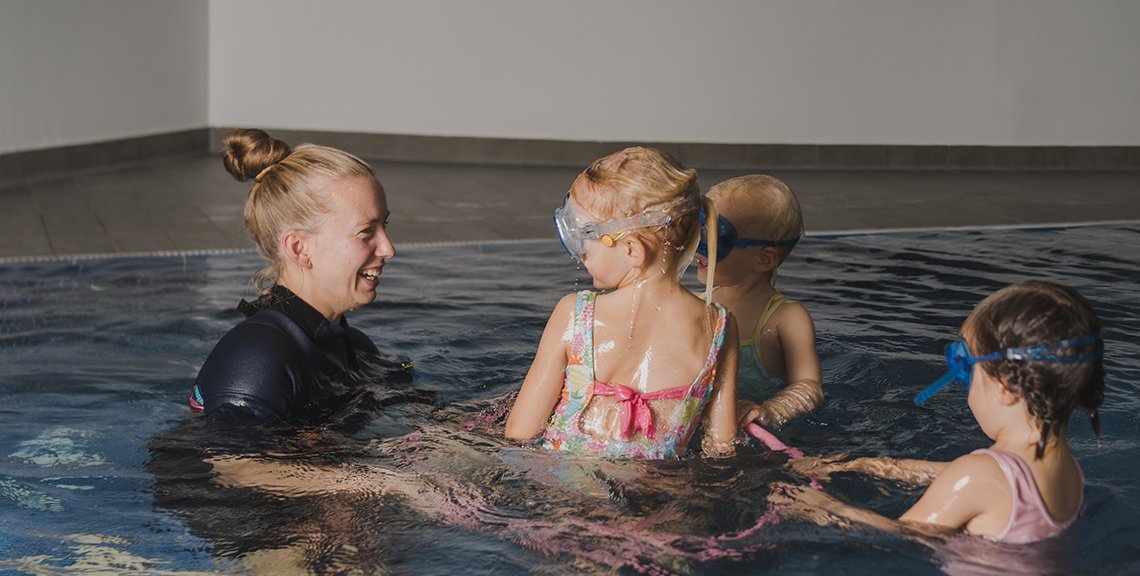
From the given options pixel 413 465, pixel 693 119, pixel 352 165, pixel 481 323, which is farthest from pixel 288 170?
pixel 693 119

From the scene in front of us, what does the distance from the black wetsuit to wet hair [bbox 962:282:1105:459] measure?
1809 mm

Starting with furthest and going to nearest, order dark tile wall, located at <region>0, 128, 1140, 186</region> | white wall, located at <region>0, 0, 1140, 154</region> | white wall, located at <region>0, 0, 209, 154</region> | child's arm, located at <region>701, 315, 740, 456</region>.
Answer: white wall, located at <region>0, 0, 1140, 154</region>
dark tile wall, located at <region>0, 128, 1140, 186</region>
white wall, located at <region>0, 0, 209, 154</region>
child's arm, located at <region>701, 315, 740, 456</region>

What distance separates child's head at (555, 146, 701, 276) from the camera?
3283mm

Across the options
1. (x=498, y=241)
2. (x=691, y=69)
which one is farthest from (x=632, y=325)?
Result: (x=691, y=69)

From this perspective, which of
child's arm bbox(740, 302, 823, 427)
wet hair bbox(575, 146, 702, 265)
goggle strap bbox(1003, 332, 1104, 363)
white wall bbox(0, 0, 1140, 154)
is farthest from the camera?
white wall bbox(0, 0, 1140, 154)

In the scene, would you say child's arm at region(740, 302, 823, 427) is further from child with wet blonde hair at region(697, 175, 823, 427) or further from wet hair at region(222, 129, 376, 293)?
wet hair at region(222, 129, 376, 293)

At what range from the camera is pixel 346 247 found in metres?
3.63

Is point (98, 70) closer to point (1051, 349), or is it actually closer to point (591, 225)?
point (591, 225)

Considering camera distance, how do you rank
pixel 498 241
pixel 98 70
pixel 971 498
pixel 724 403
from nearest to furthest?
pixel 971 498, pixel 724 403, pixel 498 241, pixel 98 70

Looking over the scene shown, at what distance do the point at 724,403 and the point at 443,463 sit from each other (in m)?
0.85

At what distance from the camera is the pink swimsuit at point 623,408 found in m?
3.37

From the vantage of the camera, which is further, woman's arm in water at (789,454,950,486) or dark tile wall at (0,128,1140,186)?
dark tile wall at (0,128,1140,186)

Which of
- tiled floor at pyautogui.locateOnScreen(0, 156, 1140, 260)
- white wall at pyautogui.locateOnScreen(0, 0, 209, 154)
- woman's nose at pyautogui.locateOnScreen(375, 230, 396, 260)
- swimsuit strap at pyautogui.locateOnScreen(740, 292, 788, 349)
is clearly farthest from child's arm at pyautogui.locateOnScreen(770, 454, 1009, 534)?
white wall at pyautogui.locateOnScreen(0, 0, 209, 154)

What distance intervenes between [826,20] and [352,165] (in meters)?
10.3
